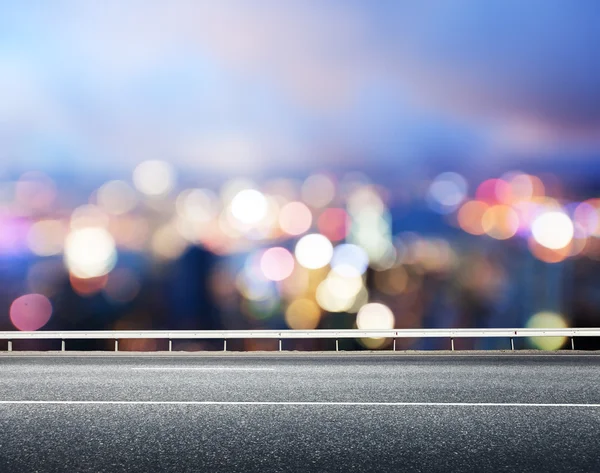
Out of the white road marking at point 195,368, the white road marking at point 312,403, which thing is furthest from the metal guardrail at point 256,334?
the white road marking at point 312,403

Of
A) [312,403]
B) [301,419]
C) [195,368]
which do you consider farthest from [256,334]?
[301,419]

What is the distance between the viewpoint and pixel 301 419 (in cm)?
668

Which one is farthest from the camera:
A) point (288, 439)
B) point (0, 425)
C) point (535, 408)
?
point (535, 408)

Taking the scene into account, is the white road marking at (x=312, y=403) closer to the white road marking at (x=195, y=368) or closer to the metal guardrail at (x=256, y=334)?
the white road marking at (x=195, y=368)

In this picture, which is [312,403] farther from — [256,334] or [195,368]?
[256,334]

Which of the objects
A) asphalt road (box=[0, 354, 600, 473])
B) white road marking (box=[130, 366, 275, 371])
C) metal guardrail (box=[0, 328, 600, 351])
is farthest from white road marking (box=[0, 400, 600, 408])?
metal guardrail (box=[0, 328, 600, 351])

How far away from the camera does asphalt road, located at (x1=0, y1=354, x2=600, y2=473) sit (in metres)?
5.03

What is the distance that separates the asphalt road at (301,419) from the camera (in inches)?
198

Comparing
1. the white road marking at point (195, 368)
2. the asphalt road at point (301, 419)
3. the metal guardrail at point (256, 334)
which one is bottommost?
the white road marking at point (195, 368)

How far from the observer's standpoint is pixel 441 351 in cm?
1656

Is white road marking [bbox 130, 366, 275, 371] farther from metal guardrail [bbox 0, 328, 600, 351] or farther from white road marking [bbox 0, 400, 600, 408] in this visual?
metal guardrail [bbox 0, 328, 600, 351]

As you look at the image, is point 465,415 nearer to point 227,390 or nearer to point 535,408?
point 535,408

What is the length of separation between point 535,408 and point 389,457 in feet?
10.2

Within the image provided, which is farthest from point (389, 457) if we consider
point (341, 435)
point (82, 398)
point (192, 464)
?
point (82, 398)
